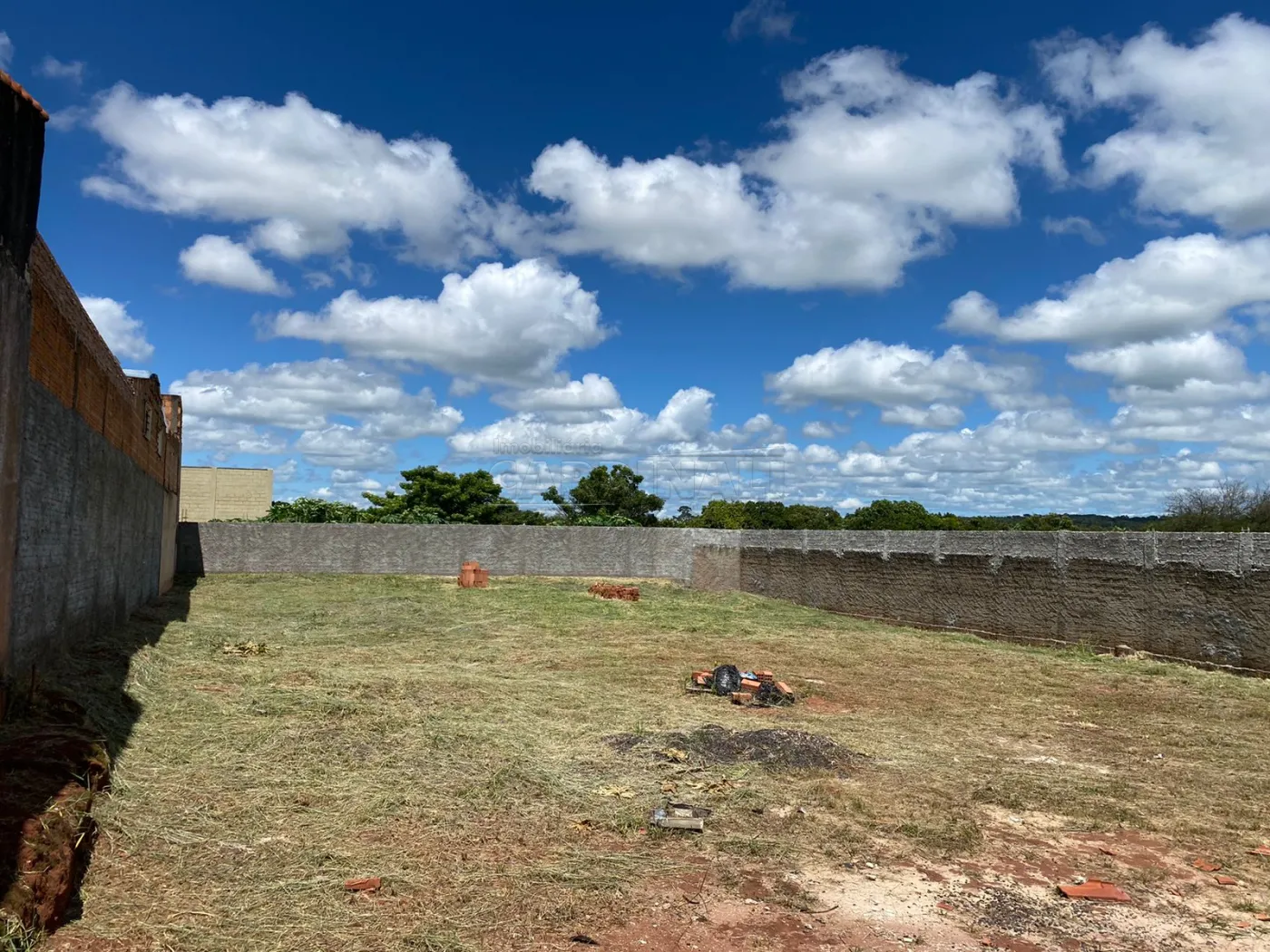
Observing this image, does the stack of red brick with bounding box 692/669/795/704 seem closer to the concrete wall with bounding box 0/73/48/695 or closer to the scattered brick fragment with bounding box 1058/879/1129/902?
the scattered brick fragment with bounding box 1058/879/1129/902

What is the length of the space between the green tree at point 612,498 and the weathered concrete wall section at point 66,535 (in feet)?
116

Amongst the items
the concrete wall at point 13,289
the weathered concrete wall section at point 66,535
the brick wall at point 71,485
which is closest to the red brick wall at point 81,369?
the brick wall at point 71,485

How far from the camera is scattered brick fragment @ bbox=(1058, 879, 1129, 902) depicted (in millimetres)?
4320

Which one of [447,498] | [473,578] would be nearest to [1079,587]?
[473,578]

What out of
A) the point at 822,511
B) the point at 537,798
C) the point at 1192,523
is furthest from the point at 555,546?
the point at 822,511

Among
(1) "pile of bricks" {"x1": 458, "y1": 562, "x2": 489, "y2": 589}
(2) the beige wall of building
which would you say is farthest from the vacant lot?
(2) the beige wall of building

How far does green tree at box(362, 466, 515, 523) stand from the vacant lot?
31701 mm

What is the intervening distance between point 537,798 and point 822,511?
55.7 meters

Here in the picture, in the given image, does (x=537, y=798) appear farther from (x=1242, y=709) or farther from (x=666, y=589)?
(x=666, y=589)

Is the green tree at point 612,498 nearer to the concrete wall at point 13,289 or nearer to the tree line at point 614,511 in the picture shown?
the tree line at point 614,511

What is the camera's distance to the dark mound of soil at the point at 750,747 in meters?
6.71

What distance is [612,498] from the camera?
1913 inches

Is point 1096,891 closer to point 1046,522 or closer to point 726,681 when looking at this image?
point 726,681

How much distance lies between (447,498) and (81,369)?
33.5m
